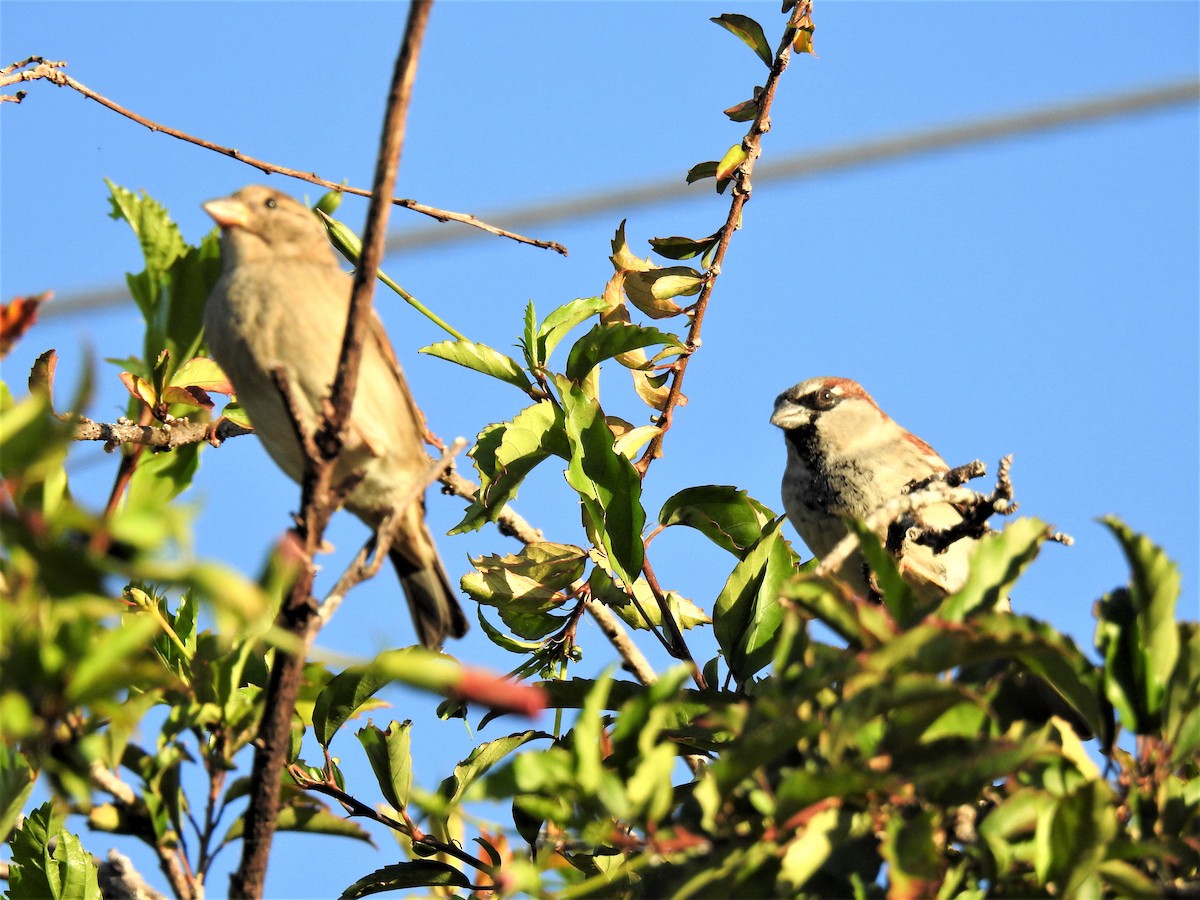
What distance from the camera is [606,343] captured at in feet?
8.85

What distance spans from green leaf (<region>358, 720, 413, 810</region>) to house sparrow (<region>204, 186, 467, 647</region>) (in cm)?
39

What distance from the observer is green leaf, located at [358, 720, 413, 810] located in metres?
2.31

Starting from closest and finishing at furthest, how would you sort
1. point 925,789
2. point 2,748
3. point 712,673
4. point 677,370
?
point 925,789 → point 2,748 → point 712,673 → point 677,370

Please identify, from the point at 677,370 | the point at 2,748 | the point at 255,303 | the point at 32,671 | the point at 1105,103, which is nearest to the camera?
the point at 32,671

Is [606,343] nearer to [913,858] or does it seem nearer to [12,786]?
[12,786]

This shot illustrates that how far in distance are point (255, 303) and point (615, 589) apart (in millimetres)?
917

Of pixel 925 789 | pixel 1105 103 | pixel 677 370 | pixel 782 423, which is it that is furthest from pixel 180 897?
pixel 1105 103

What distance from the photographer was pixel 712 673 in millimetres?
2500

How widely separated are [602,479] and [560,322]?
0.44 meters

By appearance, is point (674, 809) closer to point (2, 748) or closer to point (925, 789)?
point (925, 789)

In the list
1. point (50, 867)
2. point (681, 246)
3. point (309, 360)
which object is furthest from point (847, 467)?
point (50, 867)

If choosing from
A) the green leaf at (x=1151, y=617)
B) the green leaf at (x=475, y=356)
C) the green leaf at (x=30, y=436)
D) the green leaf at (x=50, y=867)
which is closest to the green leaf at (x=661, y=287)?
the green leaf at (x=475, y=356)

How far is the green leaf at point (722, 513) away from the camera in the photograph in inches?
109

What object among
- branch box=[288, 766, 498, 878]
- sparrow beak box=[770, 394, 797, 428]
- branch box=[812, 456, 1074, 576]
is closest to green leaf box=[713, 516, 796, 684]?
branch box=[812, 456, 1074, 576]
